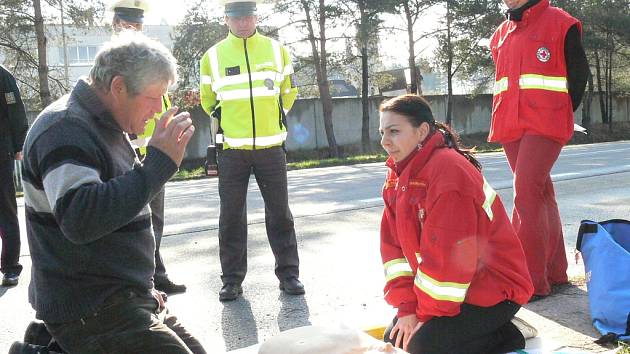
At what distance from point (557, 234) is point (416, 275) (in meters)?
1.72

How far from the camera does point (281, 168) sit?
5.30 metres

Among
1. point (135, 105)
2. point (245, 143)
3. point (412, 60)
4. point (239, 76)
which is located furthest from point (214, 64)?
point (412, 60)

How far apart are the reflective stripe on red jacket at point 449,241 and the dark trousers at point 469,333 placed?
46 mm

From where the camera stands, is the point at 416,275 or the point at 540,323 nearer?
the point at 416,275

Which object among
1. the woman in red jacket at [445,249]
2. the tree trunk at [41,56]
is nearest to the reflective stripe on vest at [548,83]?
the woman in red jacket at [445,249]

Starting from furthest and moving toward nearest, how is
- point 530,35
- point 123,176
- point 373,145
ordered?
1. point 373,145
2. point 530,35
3. point 123,176

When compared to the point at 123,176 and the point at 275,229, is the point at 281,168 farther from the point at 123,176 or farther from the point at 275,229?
the point at 123,176

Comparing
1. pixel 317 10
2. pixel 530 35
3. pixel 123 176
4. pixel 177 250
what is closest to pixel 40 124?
pixel 123 176

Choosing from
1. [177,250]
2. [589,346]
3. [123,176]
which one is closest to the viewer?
[123,176]

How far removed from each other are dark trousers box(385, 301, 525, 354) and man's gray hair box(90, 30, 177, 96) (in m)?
1.75

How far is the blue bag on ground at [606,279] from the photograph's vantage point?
381 cm

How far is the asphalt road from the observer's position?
4.49 meters

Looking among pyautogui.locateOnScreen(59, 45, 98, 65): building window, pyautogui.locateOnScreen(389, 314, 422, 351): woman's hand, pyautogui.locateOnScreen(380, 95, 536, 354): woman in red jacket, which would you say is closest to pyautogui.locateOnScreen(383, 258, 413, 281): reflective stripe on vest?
pyautogui.locateOnScreen(380, 95, 536, 354): woman in red jacket

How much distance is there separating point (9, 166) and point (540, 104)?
432 centimetres
